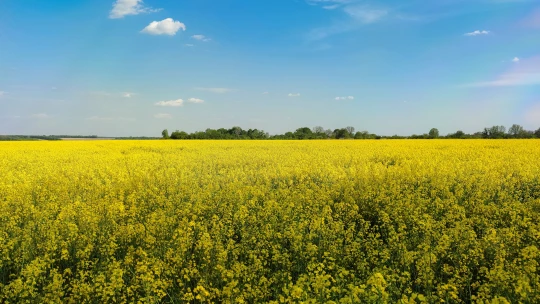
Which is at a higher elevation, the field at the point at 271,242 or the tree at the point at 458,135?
the tree at the point at 458,135

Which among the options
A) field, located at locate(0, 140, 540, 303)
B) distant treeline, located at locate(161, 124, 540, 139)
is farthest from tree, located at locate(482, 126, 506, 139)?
field, located at locate(0, 140, 540, 303)

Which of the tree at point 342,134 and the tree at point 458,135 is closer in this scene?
the tree at point 458,135

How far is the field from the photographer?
4703 mm

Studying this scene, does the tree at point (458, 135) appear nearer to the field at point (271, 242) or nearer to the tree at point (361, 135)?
the tree at point (361, 135)

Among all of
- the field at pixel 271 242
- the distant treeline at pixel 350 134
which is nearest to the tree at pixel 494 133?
the distant treeline at pixel 350 134

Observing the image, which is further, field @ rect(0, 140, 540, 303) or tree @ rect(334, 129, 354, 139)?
tree @ rect(334, 129, 354, 139)

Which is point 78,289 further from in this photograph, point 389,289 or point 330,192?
point 330,192

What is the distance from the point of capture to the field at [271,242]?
4703 millimetres

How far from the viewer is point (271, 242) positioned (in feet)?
20.4

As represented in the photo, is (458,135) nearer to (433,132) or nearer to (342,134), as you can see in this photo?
(433,132)

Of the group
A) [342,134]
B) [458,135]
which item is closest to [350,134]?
[342,134]

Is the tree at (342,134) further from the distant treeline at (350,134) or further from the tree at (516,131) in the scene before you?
the tree at (516,131)

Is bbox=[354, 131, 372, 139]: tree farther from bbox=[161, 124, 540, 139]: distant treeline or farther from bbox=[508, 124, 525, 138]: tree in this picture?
bbox=[508, 124, 525, 138]: tree

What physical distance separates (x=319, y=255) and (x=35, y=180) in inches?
473
